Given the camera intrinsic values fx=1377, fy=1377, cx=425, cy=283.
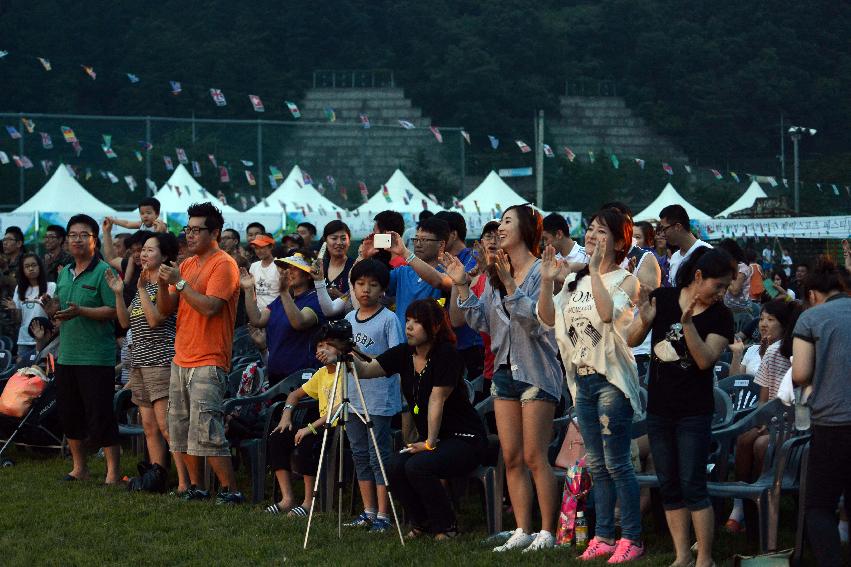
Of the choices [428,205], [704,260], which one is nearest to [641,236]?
[704,260]

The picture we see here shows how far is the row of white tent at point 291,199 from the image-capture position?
81.3ft

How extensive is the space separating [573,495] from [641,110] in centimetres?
6847

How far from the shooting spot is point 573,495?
6867 mm

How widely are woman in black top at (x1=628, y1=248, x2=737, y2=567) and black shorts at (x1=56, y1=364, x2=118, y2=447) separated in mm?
4521

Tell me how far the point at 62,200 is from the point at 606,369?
19.8 m

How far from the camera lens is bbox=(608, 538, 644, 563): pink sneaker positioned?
637 centimetres

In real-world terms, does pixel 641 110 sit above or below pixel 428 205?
above

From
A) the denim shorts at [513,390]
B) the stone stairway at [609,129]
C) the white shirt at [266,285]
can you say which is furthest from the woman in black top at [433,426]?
the stone stairway at [609,129]

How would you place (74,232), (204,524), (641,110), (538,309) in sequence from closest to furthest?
(538,309) → (204,524) → (74,232) → (641,110)

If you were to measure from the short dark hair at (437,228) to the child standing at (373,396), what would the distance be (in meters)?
0.60

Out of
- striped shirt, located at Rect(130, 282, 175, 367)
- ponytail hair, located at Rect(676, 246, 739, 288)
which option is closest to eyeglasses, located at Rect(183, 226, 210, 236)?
striped shirt, located at Rect(130, 282, 175, 367)

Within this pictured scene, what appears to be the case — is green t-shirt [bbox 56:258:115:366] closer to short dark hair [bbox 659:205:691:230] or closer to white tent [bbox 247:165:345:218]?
short dark hair [bbox 659:205:691:230]

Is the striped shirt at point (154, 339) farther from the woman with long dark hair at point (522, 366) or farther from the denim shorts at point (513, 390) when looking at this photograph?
the denim shorts at point (513, 390)

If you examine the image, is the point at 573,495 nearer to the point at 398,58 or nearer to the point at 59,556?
the point at 59,556
